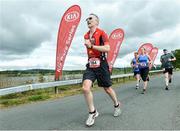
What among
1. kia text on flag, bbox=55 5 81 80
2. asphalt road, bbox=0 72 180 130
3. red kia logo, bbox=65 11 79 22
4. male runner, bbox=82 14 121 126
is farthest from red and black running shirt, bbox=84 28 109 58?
red kia logo, bbox=65 11 79 22

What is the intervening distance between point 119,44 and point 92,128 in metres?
15.6

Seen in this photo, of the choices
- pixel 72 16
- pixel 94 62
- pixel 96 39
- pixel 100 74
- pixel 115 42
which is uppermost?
pixel 72 16

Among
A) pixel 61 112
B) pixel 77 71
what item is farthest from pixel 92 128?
pixel 77 71

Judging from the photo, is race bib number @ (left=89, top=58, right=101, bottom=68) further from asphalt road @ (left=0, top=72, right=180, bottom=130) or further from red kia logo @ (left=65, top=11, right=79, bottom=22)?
red kia logo @ (left=65, top=11, right=79, bottom=22)

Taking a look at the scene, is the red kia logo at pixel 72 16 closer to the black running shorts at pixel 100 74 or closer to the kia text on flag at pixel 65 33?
the kia text on flag at pixel 65 33

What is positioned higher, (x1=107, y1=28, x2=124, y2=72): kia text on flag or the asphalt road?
(x1=107, y1=28, x2=124, y2=72): kia text on flag

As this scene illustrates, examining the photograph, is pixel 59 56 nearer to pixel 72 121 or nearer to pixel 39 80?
pixel 39 80

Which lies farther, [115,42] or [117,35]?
[117,35]

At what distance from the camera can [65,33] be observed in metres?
13.6

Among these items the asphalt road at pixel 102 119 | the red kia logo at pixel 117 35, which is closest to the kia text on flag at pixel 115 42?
the red kia logo at pixel 117 35

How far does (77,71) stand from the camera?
18.8 metres

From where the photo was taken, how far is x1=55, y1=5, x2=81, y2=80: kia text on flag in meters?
13.5

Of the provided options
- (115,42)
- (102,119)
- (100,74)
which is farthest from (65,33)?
(115,42)

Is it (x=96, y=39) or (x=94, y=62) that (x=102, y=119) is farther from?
(x=96, y=39)
